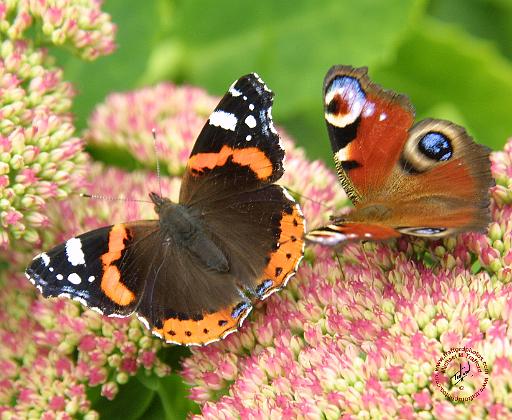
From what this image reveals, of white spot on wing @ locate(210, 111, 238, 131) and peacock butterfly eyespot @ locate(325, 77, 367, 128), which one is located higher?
white spot on wing @ locate(210, 111, 238, 131)

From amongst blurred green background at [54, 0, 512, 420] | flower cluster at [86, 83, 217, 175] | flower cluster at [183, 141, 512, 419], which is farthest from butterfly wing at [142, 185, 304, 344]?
blurred green background at [54, 0, 512, 420]

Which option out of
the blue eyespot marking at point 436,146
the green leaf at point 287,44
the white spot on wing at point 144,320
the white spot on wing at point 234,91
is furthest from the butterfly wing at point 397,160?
the green leaf at point 287,44

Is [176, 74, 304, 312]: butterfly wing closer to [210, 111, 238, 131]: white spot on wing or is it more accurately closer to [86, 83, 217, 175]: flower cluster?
[210, 111, 238, 131]: white spot on wing

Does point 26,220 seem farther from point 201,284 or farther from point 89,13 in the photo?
point 89,13

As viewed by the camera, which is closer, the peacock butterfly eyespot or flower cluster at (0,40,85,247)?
the peacock butterfly eyespot

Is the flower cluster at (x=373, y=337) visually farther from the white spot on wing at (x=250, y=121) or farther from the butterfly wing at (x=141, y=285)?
the white spot on wing at (x=250, y=121)

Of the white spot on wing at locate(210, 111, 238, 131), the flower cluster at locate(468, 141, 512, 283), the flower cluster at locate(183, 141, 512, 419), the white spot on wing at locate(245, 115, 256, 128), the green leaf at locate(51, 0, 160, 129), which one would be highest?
the green leaf at locate(51, 0, 160, 129)

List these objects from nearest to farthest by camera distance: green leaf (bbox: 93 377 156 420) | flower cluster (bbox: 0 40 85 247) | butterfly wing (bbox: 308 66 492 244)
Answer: butterfly wing (bbox: 308 66 492 244) < flower cluster (bbox: 0 40 85 247) < green leaf (bbox: 93 377 156 420)
